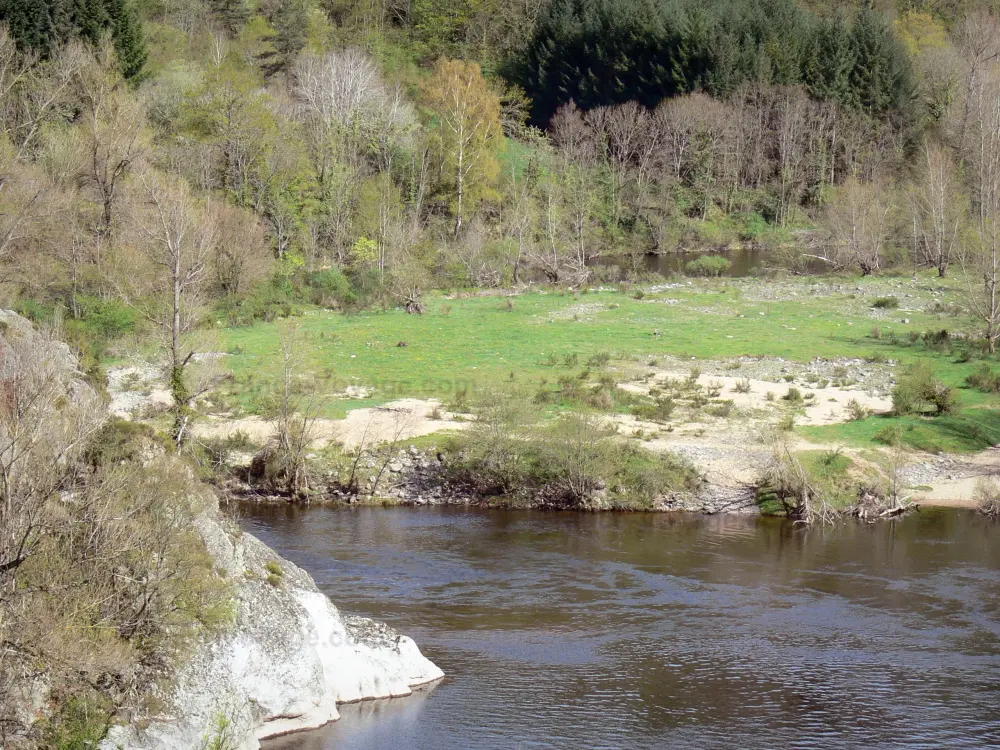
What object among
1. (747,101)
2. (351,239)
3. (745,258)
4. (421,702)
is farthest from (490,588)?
(747,101)

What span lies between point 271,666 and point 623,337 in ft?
125

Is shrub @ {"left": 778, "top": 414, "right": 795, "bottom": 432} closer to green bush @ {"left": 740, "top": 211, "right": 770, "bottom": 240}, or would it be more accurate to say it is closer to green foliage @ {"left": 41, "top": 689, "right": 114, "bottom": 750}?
green foliage @ {"left": 41, "top": 689, "right": 114, "bottom": 750}

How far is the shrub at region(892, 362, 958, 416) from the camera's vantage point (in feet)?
148

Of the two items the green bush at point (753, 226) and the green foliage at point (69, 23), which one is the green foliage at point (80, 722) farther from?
the green bush at point (753, 226)

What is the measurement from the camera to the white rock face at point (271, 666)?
2047 centimetres

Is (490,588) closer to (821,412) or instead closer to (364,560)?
(364,560)

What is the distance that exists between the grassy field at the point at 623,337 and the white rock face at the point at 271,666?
→ 20528 millimetres

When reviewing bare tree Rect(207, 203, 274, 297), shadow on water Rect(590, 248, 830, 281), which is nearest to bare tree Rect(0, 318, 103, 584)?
bare tree Rect(207, 203, 274, 297)

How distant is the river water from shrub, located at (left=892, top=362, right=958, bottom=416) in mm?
7466

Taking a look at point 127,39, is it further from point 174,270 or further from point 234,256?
point 174,270

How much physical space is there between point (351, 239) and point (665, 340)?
89.4 ft

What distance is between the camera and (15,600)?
62.6ft

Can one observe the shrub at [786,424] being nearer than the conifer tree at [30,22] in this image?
Yes

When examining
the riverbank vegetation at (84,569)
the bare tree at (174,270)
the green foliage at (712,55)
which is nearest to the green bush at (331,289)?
the bare tree at (174,270)
